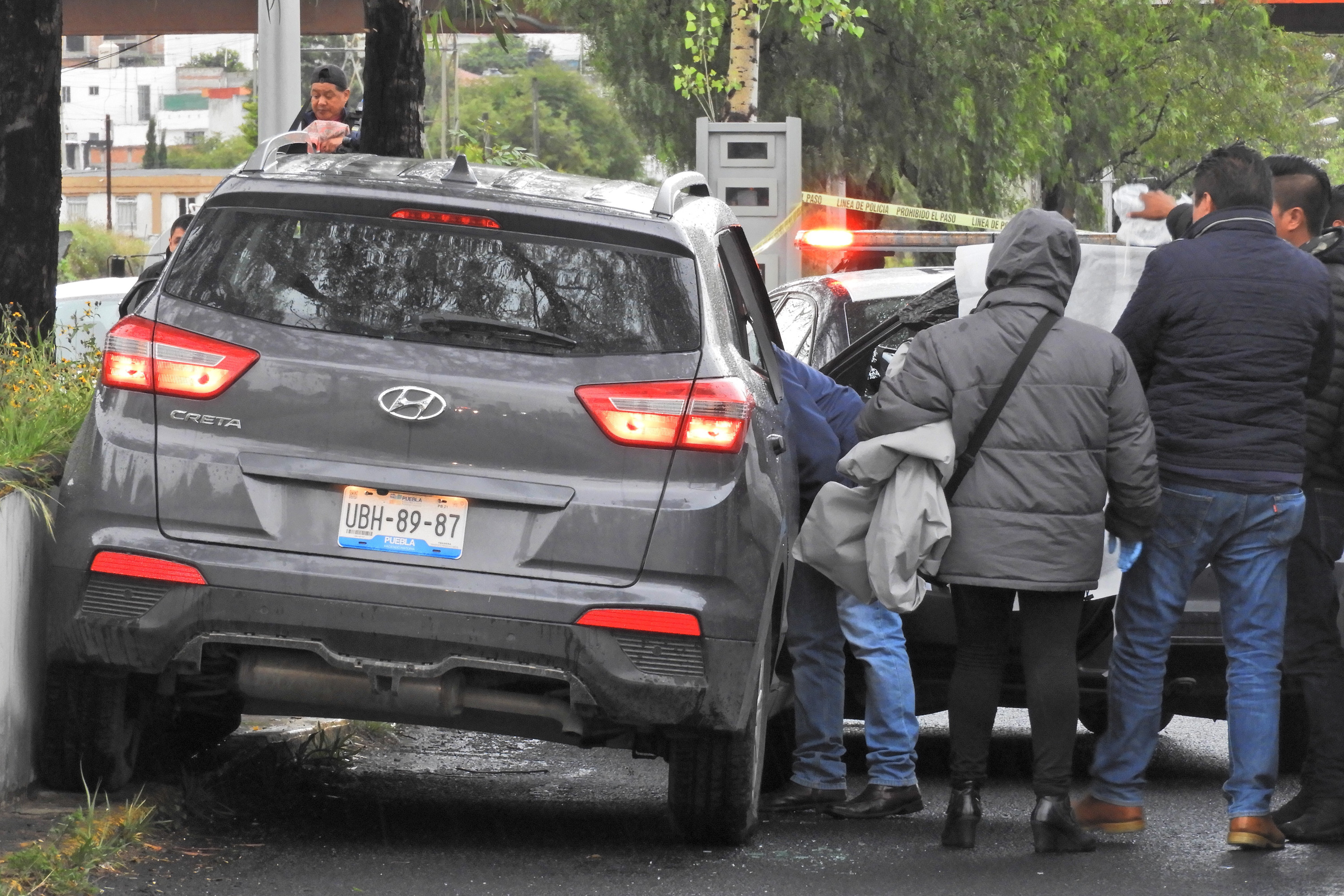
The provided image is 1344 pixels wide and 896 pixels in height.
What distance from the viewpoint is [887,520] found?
547 cm

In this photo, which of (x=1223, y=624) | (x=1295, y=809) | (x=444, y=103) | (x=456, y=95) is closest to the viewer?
(x=1223, y=624)

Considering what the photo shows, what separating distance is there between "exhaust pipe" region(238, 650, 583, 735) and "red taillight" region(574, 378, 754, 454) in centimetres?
70

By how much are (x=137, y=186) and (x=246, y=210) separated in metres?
117

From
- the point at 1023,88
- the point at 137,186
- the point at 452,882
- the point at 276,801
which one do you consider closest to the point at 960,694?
the point at 452,882

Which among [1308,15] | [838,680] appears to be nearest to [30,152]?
[838,680]

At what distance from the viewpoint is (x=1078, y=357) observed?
17.7 feet

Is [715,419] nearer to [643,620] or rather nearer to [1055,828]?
[643,620]

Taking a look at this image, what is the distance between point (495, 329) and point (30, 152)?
381 centimetres

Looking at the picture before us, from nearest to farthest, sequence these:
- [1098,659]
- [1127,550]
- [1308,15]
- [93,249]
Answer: [1127,550], [1098,659], [1308,15], [93,249]

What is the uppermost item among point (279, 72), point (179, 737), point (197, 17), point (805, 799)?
point (197, 17)

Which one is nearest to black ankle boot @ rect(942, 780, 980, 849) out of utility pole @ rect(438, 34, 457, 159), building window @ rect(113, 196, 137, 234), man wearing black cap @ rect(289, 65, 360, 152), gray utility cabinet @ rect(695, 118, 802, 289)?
utility pole @ rect(438, 34, 457, 159)

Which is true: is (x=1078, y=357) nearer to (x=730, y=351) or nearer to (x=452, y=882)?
(x=730, y=351)

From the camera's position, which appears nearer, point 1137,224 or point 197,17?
point 1137,224

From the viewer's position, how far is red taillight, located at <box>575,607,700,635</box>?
4715 mm
